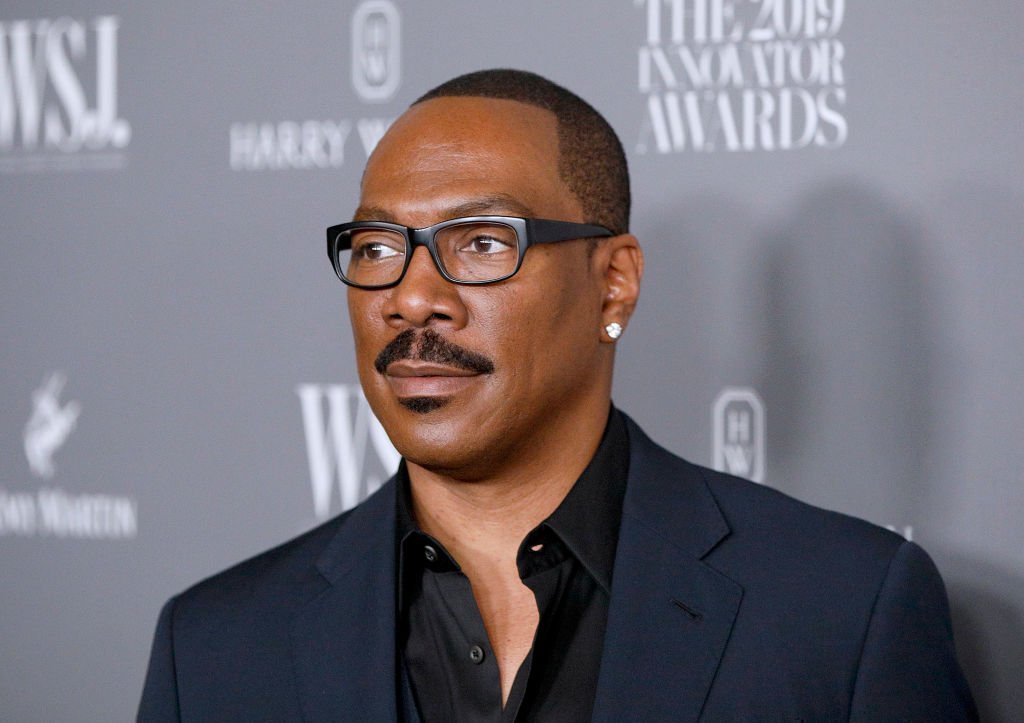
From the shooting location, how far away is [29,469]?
2.25m

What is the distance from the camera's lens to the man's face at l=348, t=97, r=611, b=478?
1.29 metres

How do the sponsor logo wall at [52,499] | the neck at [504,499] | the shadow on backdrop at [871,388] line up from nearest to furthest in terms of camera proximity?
the neck at [504,499] → the shadow on backdrop at [871,388] → the sponsor logo wall at [52,499]

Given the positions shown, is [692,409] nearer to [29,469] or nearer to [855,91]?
[855,91]

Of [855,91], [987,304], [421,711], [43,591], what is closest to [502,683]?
[421,711]

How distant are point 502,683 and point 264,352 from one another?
103cm

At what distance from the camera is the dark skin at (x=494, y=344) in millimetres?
1290

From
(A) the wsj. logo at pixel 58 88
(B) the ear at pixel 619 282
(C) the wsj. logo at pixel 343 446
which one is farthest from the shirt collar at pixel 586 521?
(A) the wsj. logo at pixel 58 88

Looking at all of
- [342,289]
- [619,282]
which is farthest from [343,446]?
[619,282]

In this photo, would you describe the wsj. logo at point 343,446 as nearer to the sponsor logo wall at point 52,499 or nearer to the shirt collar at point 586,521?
the sponsor logo wall at point 52,499

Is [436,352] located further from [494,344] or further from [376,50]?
[376,50]

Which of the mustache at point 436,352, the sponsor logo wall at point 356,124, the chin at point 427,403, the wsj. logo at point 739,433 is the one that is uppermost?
the sponsor logo wall at point 356,124

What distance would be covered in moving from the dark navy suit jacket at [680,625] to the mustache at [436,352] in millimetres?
260

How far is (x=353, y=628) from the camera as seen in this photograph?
1378 millimetres

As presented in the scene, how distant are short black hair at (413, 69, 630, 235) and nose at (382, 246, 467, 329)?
21 cm
